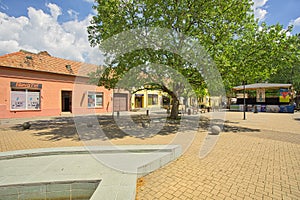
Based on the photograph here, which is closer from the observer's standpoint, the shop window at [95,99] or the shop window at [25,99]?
the shop window at [25,99]

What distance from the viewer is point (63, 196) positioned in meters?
3.23

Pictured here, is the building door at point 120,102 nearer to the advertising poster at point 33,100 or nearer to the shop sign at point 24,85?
the advertising poster at point 33,100

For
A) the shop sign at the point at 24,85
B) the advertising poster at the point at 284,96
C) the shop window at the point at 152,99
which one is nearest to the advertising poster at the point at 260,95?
the advertising poster at the point at 284,96

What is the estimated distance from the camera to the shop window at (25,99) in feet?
49.3

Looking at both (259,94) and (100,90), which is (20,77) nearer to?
(100,90)

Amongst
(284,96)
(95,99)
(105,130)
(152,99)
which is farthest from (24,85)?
(284,96)

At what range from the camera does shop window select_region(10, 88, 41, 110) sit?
49.3 ft

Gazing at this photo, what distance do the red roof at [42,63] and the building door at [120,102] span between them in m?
5.67

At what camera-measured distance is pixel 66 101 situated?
65.6 ft

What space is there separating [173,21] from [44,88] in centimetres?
1491

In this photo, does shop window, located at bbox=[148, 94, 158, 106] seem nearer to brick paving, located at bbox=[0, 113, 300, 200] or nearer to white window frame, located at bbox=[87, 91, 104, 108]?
white window frame, located at bbox=[87, 91, 104, 108]

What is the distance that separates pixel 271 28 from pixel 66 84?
19360 mm

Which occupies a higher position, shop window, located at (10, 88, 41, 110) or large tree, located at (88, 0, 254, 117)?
large tree, located at (88, 0, 254, 117)

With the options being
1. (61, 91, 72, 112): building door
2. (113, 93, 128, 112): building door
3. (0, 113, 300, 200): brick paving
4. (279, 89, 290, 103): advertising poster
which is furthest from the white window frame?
(279, 89, 290, 103): advertising poster
